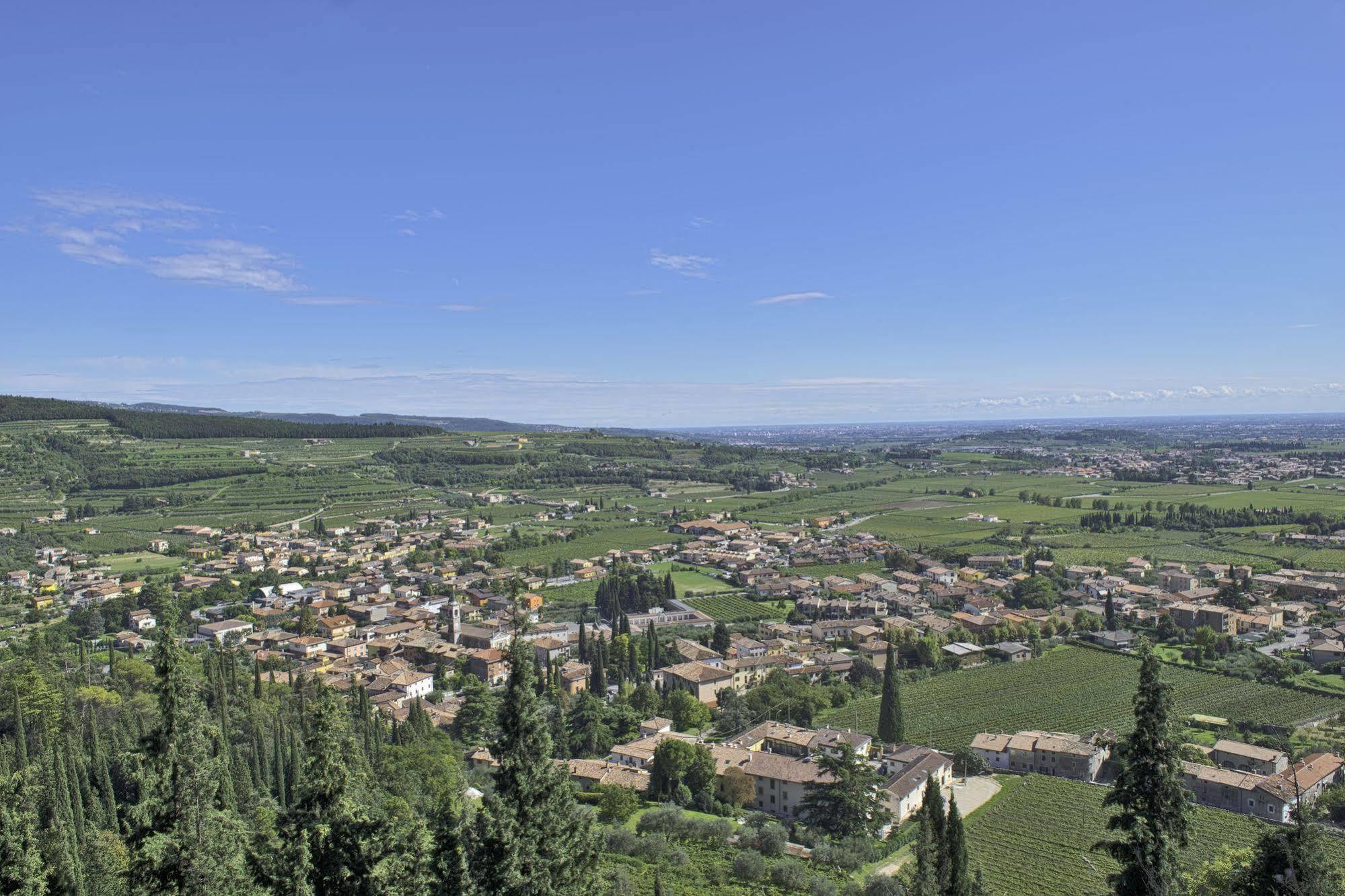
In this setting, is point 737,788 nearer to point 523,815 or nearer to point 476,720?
point 476,720

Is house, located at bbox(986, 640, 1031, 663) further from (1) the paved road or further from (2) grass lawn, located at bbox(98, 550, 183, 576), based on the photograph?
(2) grass lawn, located at bbox(98, 550, 183, 576)

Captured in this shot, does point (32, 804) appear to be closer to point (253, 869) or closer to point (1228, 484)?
point (253, 869)

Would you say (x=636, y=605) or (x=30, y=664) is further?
(x=636, y=605)

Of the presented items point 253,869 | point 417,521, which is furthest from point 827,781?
point 417,521

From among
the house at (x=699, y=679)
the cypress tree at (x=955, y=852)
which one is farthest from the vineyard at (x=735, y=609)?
the cypress tree at (x=955, y=852)

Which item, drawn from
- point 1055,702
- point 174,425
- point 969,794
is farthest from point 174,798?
point 174,425

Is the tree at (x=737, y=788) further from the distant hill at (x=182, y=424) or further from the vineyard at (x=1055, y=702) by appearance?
the distant hill at (x=182, y=424)

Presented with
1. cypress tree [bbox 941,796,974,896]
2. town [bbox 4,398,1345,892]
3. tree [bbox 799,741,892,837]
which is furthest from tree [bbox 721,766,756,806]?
cypress tree [bbox 941,796,974,896]
